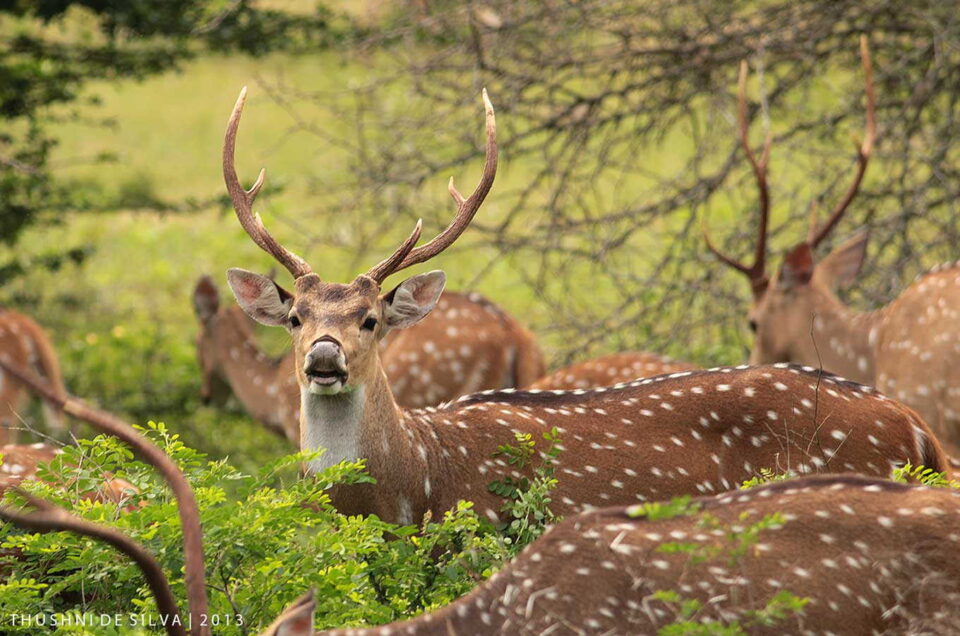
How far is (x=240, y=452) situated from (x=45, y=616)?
5.62 m

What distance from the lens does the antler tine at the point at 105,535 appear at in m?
2.89

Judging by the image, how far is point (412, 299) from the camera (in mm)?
5480

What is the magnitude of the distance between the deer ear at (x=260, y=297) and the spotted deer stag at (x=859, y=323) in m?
2.48

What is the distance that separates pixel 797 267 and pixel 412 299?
9.45 ft

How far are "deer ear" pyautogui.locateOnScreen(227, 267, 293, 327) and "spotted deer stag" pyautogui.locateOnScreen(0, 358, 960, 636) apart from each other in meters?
1.92

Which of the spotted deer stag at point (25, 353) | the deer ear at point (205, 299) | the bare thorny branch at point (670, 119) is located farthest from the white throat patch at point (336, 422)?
the deer ear at point (205, 299)

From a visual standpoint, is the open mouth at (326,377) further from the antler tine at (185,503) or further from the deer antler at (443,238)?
the antler tine at (185,503)

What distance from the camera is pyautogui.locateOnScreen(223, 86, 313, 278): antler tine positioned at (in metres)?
5.44

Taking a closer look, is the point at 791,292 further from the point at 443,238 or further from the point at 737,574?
the point at 737,574

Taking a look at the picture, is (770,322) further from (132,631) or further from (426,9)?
(132,631)

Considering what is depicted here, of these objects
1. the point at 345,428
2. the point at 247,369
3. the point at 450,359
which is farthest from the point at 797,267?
the point at 247,369

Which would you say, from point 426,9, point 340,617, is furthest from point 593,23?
point 340,617

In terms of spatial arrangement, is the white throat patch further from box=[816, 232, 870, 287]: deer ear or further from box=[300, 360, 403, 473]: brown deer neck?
box=[816, 232, 870, 287]: deer ear

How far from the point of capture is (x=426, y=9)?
8.83 m
